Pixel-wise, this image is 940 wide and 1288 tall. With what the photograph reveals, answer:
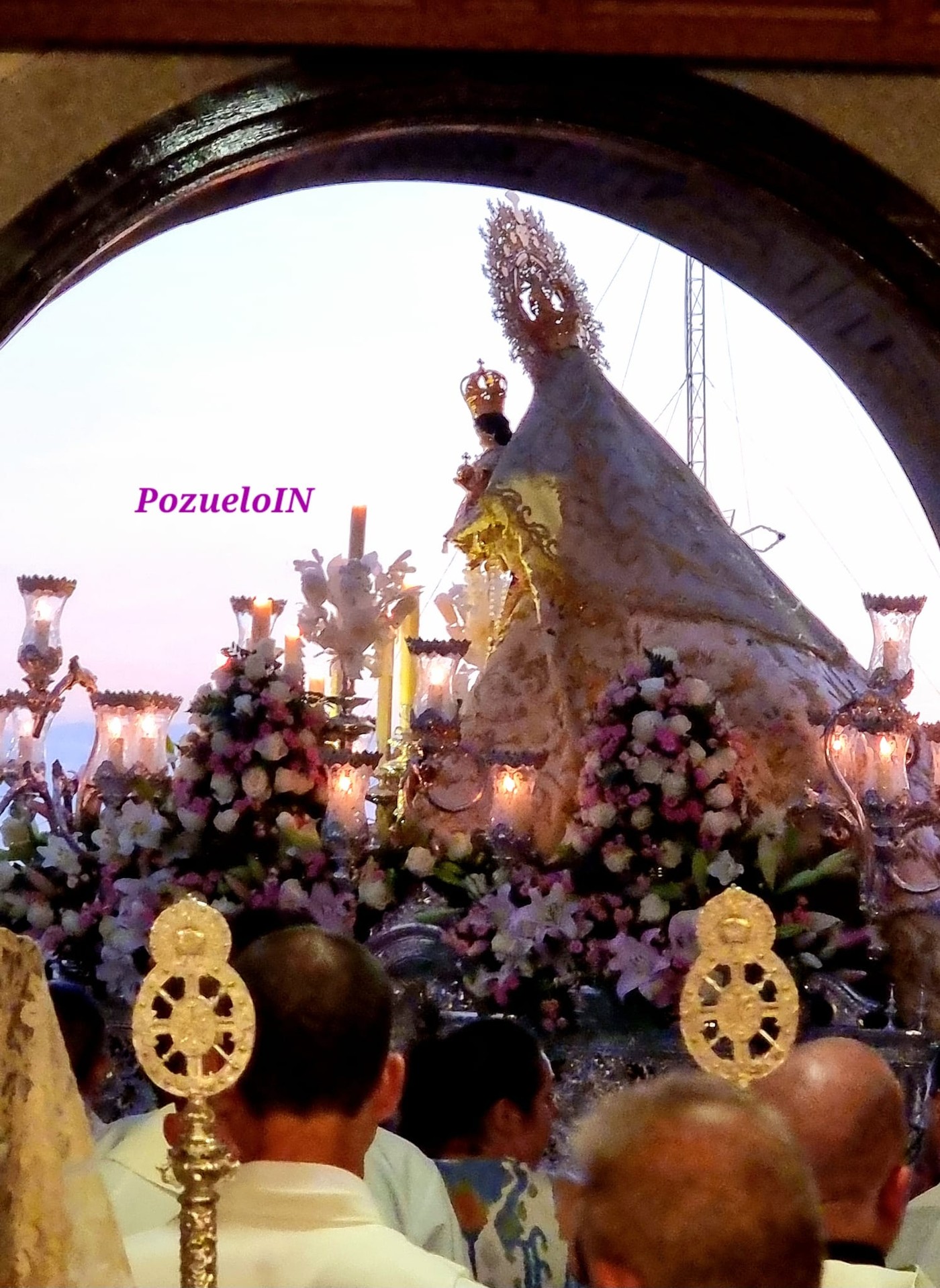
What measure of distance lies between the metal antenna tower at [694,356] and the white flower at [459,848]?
3065mm

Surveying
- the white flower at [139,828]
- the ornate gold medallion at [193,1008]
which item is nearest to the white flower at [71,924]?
the white flower at [139,828]

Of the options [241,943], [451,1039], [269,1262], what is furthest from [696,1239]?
[241,943]

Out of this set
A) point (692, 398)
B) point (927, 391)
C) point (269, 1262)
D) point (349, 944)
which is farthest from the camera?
point (692, 398)

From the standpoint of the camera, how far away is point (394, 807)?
508cm

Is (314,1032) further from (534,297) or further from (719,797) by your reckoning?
(534,297)

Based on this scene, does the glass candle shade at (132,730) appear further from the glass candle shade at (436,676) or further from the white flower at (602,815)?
the white flower at (602,815)

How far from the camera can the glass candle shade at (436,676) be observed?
450 cm

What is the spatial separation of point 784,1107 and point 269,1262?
0.53 metres

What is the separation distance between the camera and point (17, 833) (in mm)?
4211

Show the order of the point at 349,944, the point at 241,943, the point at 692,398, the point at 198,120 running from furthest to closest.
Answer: the point at 692,398 → the point at 198,120 → the point at 241,943 → the point at 349,944

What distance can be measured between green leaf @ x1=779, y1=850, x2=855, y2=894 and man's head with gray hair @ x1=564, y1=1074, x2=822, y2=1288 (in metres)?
2.61

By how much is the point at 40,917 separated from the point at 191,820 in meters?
0.39

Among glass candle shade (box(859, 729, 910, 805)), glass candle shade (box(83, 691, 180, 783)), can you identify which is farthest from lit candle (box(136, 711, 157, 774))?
glass candle shade (box(859, 729, 910, 805))

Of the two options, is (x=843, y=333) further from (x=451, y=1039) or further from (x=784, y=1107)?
(x=784, y=1107)
